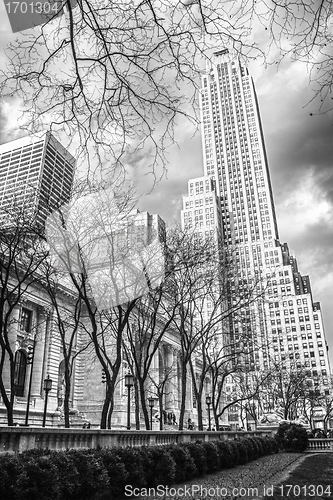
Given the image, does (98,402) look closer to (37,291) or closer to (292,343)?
(37,291)

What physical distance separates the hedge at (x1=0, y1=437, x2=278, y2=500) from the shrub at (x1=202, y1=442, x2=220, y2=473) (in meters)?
0.75

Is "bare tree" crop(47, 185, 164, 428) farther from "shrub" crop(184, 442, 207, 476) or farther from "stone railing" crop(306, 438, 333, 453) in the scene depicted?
"stone railing" crop(306, 438, 333, 453)

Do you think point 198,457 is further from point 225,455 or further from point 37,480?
point 37,480

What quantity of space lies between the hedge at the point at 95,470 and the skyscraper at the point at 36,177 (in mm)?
6108

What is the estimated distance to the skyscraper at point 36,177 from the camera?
561 inches

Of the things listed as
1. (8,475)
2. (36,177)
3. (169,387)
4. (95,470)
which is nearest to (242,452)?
(95,470)

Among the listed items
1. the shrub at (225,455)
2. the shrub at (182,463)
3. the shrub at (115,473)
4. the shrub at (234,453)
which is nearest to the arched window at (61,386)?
the shrub at (234,453)

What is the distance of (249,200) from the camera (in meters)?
170

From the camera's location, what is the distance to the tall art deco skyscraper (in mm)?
132125

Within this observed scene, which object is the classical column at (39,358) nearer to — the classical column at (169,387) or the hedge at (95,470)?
the classical column at (169,387)

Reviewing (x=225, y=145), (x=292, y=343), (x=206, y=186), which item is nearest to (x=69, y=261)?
(x=292, y=343)

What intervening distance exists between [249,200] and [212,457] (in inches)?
6327

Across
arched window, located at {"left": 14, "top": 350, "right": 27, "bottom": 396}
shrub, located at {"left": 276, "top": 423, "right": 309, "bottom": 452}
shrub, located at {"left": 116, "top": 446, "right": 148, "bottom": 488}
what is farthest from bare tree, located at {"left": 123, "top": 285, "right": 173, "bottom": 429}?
arched window, located at {"left": 14, "top": 350, "right": 27, "bottom": 396}

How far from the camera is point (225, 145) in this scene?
18200 centimetres
